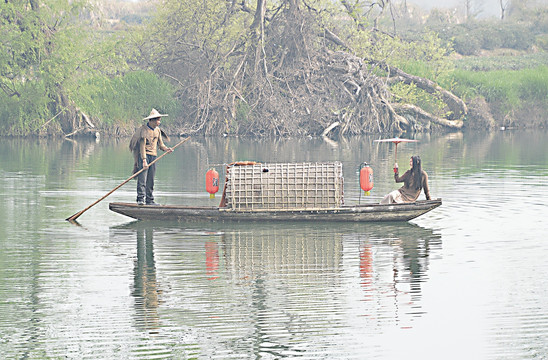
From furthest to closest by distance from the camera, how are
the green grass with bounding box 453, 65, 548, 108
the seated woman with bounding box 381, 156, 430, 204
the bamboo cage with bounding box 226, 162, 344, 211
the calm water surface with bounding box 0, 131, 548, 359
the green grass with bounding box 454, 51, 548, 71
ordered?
the green grass with bounding box 454, 51, 548, 71
the green grass with bounding box 453, 65, 548, 108
the seated woman with bounding box 381, 156, 430, 204
the bamboo cage with bounding box 226, 162, 344, 211
the calm water surface with bounding box 0, 131, 548, 359

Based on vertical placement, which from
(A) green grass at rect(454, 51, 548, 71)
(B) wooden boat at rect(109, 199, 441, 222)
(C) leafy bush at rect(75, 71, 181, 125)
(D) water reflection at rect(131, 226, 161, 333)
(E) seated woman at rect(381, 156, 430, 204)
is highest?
(A) green grass at rect(454, 51, 548, 71)

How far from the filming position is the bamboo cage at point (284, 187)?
1811 cm

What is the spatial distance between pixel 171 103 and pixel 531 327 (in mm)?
41681

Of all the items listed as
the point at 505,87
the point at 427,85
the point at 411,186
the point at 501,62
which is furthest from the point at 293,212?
the point at 501,62

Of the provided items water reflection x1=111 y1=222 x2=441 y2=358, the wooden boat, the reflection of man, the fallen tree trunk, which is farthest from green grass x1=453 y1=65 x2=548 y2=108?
the reflection of man

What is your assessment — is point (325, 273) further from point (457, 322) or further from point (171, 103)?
point (171, 103)

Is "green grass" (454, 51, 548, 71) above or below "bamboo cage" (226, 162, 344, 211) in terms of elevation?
above

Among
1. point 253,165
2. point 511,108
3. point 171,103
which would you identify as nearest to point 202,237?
point 253,165

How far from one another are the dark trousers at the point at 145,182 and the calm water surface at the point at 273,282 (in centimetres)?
65

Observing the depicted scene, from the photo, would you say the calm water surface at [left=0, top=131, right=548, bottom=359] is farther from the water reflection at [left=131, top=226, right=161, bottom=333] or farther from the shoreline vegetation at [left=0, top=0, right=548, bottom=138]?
the shoreline vegetation at [left=0, top=0, right=548, bottom=138]

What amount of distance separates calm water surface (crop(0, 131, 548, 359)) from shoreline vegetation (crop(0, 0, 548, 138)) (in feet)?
80.5

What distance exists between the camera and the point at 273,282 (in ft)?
42.2

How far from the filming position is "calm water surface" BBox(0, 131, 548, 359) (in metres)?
9.92

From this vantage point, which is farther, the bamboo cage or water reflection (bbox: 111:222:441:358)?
the bamboo cage
